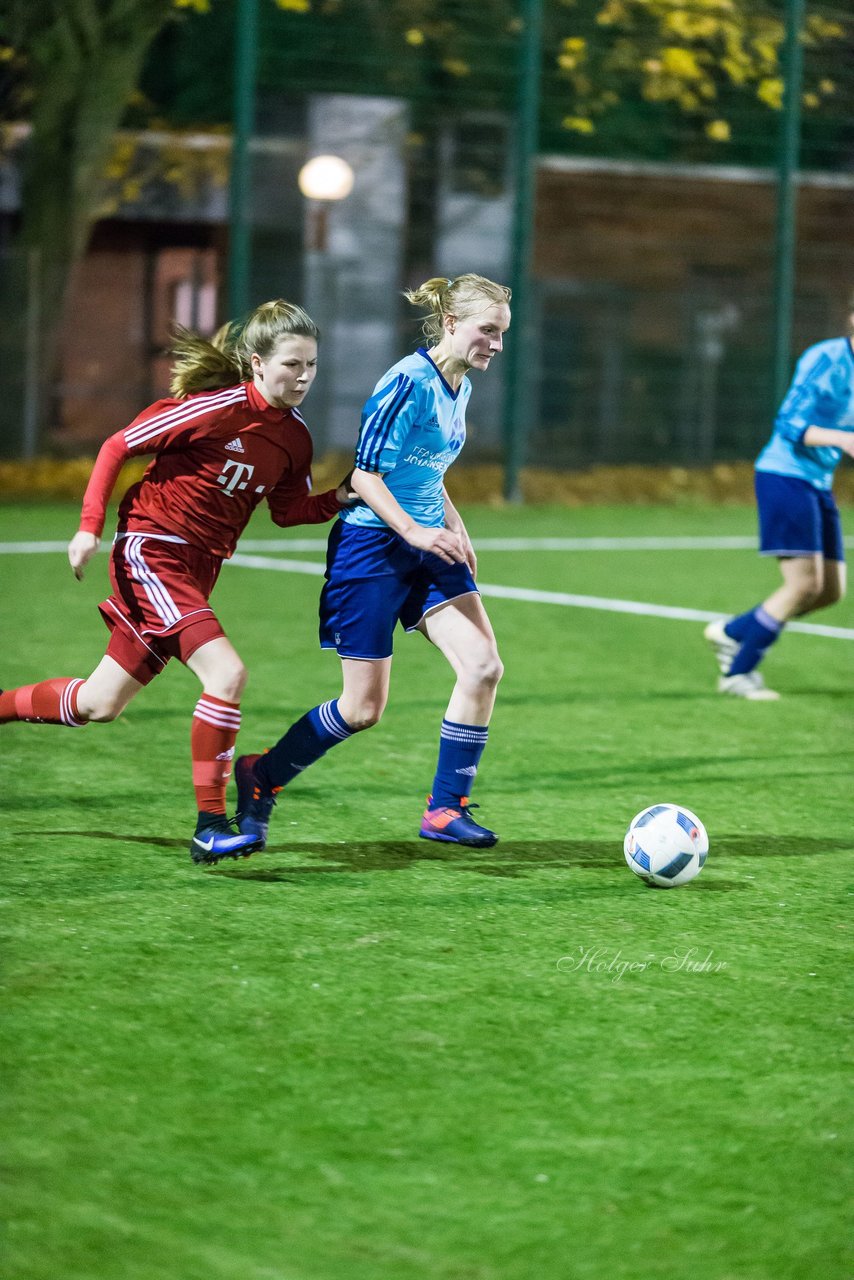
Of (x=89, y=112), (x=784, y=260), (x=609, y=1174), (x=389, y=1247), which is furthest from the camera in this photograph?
(x=784, y=260)

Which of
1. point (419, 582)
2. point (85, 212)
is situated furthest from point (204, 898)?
point (85, 212)

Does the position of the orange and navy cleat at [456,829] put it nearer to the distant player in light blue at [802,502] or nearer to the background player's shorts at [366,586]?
the background player's shorts at [366,586]

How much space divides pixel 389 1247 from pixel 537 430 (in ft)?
53.5

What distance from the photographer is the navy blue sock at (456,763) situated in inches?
212

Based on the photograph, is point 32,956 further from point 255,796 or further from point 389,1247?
point 389,1247

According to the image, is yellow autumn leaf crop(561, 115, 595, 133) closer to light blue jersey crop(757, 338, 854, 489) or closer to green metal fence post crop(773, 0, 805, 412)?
green metal fence post crop(773, 0, 805, 412)

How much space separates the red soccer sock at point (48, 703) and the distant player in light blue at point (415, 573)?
0.52 metres

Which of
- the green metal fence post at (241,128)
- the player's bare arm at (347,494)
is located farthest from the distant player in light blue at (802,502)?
the green metal fence post at (241,128)

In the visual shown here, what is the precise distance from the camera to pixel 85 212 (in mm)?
17047

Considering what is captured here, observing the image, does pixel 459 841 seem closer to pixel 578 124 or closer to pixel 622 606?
pixel 622 606

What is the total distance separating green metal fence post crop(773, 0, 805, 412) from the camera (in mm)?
18359

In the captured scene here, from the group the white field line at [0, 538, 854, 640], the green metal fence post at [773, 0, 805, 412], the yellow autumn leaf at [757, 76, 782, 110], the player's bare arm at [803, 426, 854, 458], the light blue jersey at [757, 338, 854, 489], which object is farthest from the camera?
the yellow autumn leaf at [757, 76, 782, 110]

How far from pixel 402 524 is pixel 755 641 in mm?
3496

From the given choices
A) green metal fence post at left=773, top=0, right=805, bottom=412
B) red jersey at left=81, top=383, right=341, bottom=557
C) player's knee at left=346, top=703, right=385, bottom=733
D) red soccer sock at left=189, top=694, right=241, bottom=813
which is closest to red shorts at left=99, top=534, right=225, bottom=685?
red jersey at left=81, top=383, right=341, bottom=557
